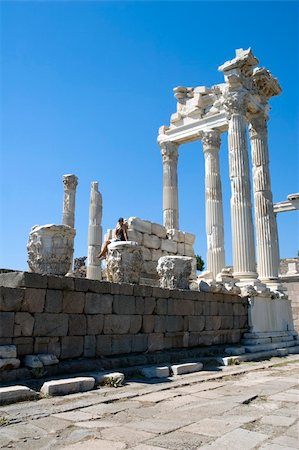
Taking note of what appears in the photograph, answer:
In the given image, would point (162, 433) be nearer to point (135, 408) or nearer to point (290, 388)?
point (135, 408)

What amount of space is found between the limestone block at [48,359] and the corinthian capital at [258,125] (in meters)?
12.8

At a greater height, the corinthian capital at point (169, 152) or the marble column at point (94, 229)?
the corinthian capital at point (169, 152)

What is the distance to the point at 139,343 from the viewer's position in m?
8.49

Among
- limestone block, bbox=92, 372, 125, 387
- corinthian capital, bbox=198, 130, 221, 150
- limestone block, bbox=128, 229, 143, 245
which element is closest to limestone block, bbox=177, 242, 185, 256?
limestone block, bbox=128, 229, 143, 245

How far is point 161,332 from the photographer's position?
9117 mm

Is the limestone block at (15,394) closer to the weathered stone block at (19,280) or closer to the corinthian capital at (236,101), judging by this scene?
the weathered stone block at (19,280)

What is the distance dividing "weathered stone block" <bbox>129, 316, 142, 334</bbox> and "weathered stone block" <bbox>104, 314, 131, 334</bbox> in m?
0.10

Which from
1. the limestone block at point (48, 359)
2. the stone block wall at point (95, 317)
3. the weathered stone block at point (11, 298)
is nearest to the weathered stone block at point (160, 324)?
the stone block wall at point (95, 317)

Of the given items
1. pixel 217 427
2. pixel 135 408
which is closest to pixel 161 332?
pixel 135 408

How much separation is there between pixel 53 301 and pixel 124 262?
232cm

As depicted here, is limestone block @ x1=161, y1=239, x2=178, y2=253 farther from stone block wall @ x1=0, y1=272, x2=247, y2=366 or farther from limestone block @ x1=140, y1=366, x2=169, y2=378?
limestone block @ x1=140, y1=366, x2=169, y2=378

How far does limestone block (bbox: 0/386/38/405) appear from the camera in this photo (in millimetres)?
5097

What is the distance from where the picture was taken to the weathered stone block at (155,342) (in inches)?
345

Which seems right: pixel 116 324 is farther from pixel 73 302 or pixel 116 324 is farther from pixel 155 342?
pixel 155 342
